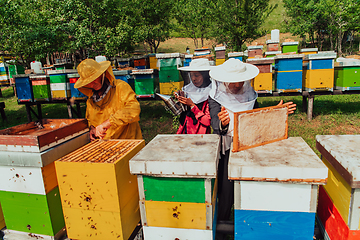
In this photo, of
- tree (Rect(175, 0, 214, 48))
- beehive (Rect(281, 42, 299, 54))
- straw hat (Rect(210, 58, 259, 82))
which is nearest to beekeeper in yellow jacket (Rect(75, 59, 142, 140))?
straw hat (Rect(210, 58, 259, 82))

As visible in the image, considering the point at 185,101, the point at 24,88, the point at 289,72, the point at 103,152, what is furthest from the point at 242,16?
the point at 103,152

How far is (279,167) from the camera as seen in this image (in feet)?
4.18

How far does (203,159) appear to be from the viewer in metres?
1.39

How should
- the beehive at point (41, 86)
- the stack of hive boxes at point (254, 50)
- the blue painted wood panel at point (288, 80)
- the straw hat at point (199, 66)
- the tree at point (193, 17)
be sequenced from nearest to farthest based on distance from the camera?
the straw hat at point (199, 66) < the blue painted wood panel at point (288, 80) < the beehive at point (41, 86) < the stack of hive boxes at point (254, 50) < the tree at point (193, 17)

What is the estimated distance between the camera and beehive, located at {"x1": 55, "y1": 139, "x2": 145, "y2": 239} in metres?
1.46

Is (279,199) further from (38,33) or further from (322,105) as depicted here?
(38,33)

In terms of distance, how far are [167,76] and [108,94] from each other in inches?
152

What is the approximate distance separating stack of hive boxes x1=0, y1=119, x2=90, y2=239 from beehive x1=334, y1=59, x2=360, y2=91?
20.0 feet

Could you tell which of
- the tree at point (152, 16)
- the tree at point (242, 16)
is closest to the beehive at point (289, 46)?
the tree at point (242, 16)

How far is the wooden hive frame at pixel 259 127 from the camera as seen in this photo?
1.54 meters

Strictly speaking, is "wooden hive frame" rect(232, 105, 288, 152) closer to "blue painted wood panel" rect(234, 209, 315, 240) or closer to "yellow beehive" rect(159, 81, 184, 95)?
"blue painted wood panel" rect(234, 209, 315, 240)

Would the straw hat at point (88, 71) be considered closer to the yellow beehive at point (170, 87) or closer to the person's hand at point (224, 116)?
the person's hand at point (224, 116)

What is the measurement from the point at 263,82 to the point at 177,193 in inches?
209

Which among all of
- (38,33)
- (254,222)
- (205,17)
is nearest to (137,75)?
(38,33)
